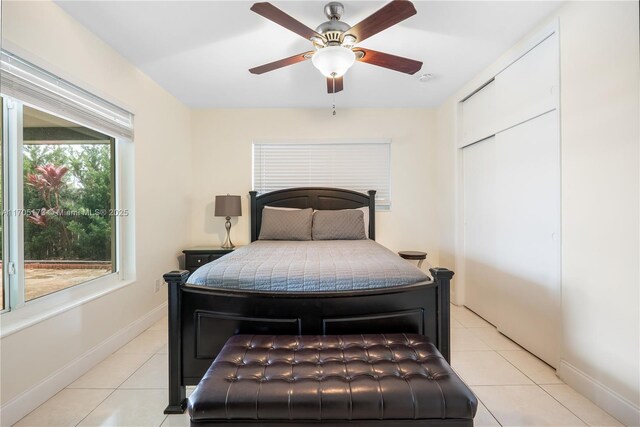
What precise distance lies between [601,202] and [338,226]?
2124mm

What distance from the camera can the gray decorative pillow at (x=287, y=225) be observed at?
3193 millimetres

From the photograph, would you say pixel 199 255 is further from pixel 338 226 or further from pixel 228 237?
pixel 338 226

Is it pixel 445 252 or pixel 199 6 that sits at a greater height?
pixel 199 6

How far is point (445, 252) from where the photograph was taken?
144 inches

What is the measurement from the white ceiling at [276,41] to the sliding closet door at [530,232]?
77 cm

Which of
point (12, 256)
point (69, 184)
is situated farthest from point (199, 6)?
point (12, 256)

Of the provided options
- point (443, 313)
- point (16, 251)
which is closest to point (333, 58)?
point (443, 313)

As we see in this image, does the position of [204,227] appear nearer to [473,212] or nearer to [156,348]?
[156,348]

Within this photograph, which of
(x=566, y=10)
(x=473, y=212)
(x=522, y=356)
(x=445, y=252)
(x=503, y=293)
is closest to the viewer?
(x=566, y=10)

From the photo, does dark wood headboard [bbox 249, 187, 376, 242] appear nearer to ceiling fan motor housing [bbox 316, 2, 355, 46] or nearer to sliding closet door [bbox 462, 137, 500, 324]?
sliding closet door [bbox 462, 137, 500, 324]

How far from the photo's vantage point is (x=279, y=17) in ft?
5.35

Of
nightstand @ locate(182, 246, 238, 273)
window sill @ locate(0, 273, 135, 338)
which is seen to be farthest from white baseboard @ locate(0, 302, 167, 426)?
nightstand @ locate(182, 246, 238, 273)

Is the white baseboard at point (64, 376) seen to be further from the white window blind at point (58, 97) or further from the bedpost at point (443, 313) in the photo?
the bedpost at point (443, 313)

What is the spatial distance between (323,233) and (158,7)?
233cm
